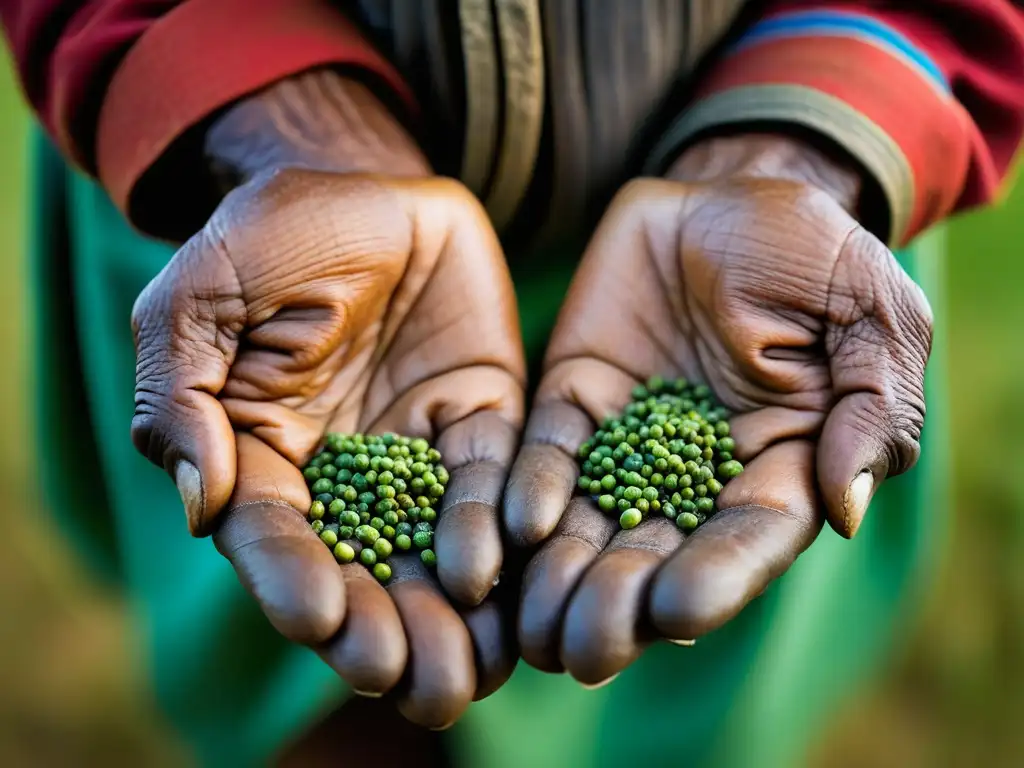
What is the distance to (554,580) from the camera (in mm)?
841

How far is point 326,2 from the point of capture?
4.07 feet

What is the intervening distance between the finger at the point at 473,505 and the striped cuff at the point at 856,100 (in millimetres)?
450

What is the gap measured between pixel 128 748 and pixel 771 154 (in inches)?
66.9

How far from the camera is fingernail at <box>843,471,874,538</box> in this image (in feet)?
2.90

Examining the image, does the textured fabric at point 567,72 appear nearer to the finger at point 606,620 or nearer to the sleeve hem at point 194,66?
the sleeve hem at point 194,66

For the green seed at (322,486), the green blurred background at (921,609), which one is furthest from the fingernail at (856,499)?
the green blurred background at (921,609)

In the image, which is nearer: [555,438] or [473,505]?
[473,505]

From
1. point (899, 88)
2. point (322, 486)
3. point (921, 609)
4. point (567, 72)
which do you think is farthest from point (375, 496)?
point (921, 609)

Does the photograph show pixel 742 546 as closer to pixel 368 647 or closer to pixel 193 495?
pixel 368 647

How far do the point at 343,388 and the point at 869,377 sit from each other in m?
0.55

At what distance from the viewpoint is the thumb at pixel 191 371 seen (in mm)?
888

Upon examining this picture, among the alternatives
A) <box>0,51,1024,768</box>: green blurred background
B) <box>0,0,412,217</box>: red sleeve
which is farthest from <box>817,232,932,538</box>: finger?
<box>0,51,1024,768</box>: green blurred background

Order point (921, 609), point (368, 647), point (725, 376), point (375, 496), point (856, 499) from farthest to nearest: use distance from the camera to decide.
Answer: point (921, 609) < point (725, 376) < point (375, 496) < point (856, 499) < point (368, 647)

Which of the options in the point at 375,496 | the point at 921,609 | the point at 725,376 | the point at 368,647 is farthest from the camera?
the point at 921,609
